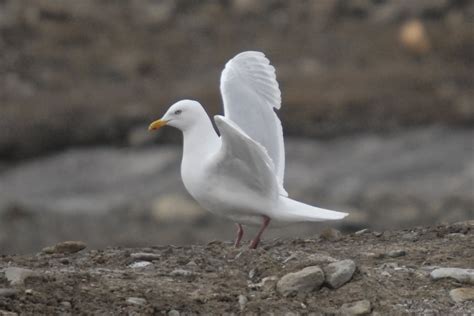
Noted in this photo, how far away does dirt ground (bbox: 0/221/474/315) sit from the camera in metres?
9.64

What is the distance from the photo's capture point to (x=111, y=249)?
1141 centimetres

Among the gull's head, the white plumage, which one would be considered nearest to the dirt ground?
the white plumage

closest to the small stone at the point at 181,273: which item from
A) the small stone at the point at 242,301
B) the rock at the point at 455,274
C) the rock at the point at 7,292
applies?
the small stone at the point at 242,301

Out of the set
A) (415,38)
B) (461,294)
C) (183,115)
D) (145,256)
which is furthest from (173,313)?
(415,38)

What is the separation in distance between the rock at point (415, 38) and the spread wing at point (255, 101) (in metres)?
15.6

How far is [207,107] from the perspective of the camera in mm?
24984

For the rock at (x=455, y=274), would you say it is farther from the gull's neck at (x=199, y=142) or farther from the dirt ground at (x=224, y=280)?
the gull's neck at (x=199, y=142)

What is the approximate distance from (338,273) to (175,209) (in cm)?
1285

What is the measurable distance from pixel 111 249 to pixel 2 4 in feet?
62.4

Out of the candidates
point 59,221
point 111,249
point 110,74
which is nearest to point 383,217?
point 59,221

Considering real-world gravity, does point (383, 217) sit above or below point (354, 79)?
below

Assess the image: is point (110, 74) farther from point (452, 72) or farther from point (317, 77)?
point (452, 72)

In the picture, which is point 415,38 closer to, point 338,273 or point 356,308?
point 338,273

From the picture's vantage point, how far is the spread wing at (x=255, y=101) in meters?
12.5
